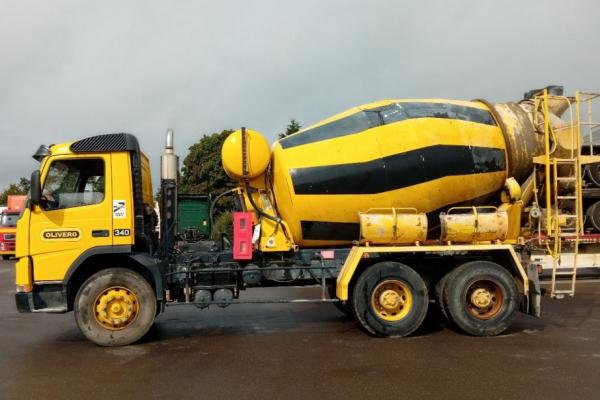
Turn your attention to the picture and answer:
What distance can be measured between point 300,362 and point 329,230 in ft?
7.26

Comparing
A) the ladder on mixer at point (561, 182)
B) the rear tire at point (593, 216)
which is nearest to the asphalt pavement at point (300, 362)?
the ladder on mixer at point (561, 182)

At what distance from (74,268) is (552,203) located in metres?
7.14

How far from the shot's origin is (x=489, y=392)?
512cm

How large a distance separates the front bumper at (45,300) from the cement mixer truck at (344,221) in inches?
0.7

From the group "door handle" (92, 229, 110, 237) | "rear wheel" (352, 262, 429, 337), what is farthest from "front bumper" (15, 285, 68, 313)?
"rear wheel" (352, 262, 429, 337)

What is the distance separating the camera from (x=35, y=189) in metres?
6.95

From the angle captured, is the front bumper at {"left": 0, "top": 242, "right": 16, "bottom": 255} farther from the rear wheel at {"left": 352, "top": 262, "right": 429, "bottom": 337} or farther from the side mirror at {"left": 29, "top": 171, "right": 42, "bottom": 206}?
the rear wheel at {"left": 352, "top": 262, "right": 429, "bottom": 337}

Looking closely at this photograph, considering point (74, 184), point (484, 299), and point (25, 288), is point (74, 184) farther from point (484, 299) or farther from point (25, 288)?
point (484, 299)

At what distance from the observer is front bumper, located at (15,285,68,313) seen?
277 inches

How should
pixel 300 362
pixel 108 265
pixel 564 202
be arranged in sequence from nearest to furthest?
pixel 300 362 < pixel 108 265 < pixel 564 202

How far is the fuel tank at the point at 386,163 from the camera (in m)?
7.64

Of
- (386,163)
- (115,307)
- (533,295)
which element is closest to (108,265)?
(115,307)

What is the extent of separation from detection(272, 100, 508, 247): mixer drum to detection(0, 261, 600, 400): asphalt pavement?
1.73 meters

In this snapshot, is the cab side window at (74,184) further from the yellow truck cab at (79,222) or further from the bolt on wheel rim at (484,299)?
the bolt on wheel rim at (484,299)
